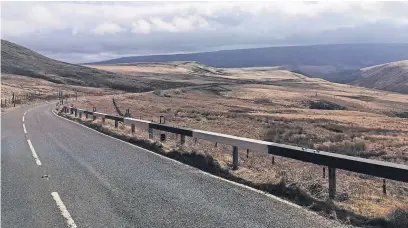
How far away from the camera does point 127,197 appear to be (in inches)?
344

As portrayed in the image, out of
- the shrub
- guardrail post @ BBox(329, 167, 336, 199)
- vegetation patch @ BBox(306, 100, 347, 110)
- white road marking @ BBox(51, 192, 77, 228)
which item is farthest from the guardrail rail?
vegetation patch @ BBox(306, 100, 347, 110)

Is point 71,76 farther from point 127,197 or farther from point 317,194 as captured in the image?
point 317,194

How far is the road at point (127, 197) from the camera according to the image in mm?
7258

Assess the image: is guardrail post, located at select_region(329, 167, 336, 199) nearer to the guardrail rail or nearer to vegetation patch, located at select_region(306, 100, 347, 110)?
the guardrail rail

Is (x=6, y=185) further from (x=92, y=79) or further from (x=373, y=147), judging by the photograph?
(x=92, y=79)

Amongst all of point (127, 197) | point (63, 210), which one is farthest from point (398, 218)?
point (63, 210)

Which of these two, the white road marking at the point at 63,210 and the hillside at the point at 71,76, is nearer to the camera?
the white road marking at the point at 63,210

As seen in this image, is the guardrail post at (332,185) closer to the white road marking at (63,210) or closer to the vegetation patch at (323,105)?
the white road marking at (63,210)

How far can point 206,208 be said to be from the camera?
26.0ft

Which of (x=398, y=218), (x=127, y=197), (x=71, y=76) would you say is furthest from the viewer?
(x=71, y=76)

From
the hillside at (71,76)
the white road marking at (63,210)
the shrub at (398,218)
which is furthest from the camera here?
the hillside at (71,76)

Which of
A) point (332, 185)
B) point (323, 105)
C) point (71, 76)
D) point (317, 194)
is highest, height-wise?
point (71, 76)

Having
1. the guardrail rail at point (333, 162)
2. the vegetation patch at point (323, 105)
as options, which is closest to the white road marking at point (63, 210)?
the guardrail rail at point (333, 162)

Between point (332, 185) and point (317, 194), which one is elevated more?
point (332, 185)
